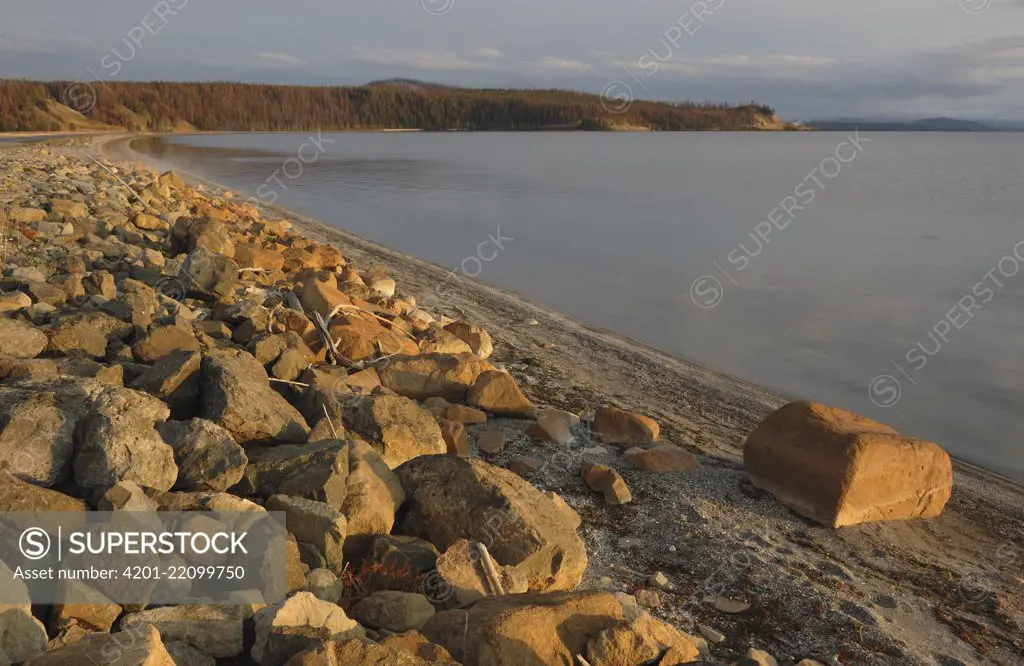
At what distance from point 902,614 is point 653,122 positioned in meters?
141

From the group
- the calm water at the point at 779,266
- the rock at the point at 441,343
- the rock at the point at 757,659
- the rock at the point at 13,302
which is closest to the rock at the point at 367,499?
the rock at the point at 757,659

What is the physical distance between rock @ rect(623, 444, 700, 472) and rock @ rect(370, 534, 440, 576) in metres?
2.71

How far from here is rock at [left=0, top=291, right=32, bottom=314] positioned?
6.00m

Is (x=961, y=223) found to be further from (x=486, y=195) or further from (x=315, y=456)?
(x=315, y=456)

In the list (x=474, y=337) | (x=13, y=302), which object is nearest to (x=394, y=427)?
(x=13, y=302)

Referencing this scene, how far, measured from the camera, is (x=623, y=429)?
6.83m

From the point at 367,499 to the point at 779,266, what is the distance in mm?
16640

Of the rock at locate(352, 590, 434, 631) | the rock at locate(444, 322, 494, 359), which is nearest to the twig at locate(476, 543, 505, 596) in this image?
the rock at locate(352, 590, 434, 631)

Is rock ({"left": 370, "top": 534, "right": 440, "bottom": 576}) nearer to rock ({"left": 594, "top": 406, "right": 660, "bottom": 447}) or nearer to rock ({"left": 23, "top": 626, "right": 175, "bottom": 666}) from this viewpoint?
rock ({"left": 23, "top": 626, "right": 175, "bottom": 666})

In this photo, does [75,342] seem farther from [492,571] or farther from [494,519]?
[492,571]

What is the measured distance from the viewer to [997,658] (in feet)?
14.4

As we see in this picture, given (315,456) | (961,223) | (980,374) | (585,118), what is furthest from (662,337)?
(585,118)

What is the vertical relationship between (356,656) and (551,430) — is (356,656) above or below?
above

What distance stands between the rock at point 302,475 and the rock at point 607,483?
232cm
